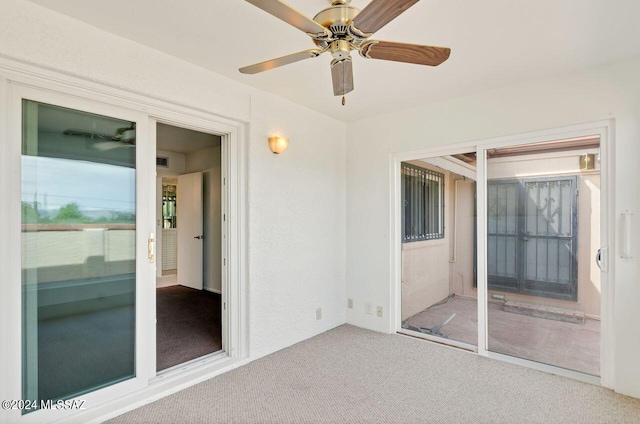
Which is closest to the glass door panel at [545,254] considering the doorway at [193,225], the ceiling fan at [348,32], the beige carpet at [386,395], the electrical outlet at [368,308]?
the beige carpet at [386,395]

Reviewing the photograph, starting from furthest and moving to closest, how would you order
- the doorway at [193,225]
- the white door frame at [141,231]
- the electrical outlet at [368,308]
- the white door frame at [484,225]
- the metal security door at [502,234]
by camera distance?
1. the doorway at [193,225]
2. the electrical outlet at [368,308]
3. the metal security door at [502,234]
4. the white door frame at [484,225]
5. the white door frame at [141,231]

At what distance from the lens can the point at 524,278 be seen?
3043 millimetres

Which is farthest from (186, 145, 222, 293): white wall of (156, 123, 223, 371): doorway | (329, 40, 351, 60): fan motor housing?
(329, 40, 351, 60): fan motor housing

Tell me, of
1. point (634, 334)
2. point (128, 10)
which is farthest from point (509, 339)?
point (128, 10)

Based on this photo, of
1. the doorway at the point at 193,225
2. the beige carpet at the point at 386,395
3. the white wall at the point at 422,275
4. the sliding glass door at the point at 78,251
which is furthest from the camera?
the doorway at the point at 193,225

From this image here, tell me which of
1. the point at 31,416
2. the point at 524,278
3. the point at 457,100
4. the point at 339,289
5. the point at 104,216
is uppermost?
the point at 457,100

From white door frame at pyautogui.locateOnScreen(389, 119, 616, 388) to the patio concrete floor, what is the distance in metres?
0.07

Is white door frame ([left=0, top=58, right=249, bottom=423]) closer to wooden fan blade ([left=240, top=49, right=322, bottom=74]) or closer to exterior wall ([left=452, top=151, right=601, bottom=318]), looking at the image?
wooden fan blade ([left=240, top=49, right=322, bottom=74])

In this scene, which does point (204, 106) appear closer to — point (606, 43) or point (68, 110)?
point (68, 110)

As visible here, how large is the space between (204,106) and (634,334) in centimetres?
379

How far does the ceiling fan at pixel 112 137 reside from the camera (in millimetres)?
2184

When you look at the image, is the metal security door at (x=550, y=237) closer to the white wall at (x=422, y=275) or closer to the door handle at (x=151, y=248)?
the white wall at (x=422, y=275)

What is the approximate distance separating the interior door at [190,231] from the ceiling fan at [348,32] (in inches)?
173

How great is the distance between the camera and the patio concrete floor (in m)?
2.74
